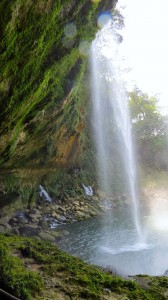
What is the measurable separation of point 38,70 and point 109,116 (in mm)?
22670

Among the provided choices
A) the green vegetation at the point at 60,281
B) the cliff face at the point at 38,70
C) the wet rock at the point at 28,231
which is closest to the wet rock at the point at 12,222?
the wet rock at the point at 28,231

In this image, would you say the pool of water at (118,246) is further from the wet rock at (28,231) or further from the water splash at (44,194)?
the water splash at (44,194)

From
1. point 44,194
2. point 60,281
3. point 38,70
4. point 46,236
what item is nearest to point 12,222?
point 46,236

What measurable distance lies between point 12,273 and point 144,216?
53.3ft

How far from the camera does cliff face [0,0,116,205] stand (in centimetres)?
559

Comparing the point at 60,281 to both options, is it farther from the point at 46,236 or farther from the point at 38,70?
the point at 46,236

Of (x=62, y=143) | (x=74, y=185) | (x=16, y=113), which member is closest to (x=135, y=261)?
(x=16, y=113)

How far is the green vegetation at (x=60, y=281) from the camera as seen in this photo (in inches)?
174

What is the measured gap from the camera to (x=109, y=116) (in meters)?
30.0

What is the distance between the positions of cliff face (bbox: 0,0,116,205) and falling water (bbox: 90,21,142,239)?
10.6 metres

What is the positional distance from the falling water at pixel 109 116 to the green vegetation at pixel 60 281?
55.1ft

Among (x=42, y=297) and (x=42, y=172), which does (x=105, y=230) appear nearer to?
(x=42, y=172)

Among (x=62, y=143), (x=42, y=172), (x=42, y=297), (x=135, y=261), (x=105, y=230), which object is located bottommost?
(x=42, y=297)

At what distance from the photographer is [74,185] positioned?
21562mm
